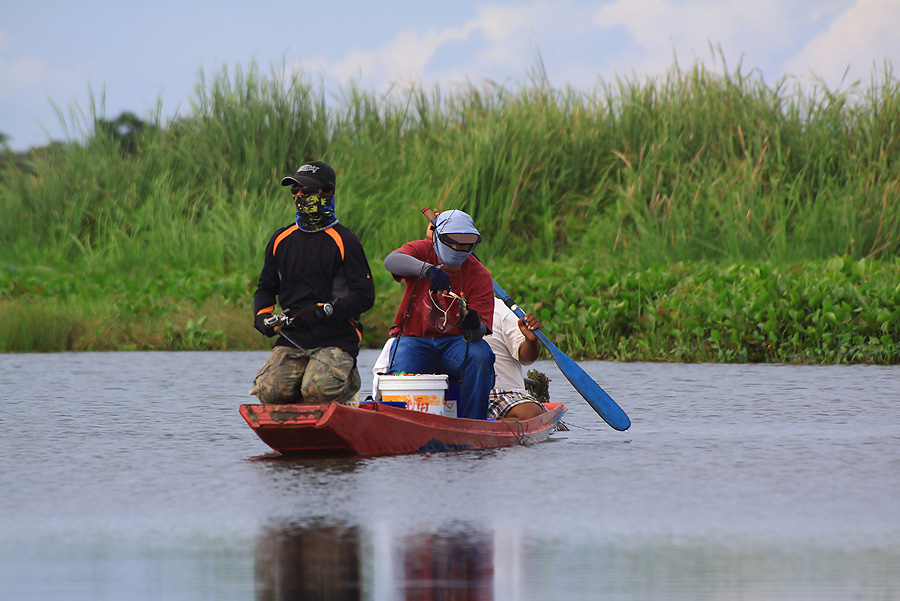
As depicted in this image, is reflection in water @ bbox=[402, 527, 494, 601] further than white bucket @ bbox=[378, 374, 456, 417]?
No

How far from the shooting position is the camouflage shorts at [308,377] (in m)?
8.38

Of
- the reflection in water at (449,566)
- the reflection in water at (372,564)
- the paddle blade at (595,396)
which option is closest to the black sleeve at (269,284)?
the paddle blade at (595,396)

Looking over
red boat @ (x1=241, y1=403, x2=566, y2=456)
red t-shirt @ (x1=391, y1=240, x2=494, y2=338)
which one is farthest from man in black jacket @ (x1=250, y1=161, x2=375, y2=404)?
red t-shirt @ (x1=391, y1=240, x2=494, y2=338)

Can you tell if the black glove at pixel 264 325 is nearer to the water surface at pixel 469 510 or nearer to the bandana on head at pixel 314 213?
the bandana on head at pixel 314 213

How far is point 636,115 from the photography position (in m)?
26.5

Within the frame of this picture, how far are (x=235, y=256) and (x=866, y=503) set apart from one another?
56.6 feet

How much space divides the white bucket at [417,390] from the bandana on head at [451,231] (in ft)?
2.62

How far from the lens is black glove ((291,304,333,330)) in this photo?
8258 mm

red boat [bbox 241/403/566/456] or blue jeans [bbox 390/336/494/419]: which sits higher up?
blue jeans [bbox 390/336/494/419]

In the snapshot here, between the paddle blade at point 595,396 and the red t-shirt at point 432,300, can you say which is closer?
the red t-shirt at point 432,300

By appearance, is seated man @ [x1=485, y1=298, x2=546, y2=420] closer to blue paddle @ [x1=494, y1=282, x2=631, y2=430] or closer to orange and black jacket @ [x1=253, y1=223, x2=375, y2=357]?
blue paddle @ [x1=494, y1=282, x2=631, y2=430]

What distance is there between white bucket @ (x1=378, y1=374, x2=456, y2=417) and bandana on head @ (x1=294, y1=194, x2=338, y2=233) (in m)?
Answer: 1.11

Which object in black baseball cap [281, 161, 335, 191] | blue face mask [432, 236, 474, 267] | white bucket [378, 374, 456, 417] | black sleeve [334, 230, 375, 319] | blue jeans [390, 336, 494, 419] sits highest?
black baseball cap [281, 161, 335, 191]

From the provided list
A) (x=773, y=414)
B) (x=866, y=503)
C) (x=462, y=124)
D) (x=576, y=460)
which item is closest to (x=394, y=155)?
(x=462, y=124)
